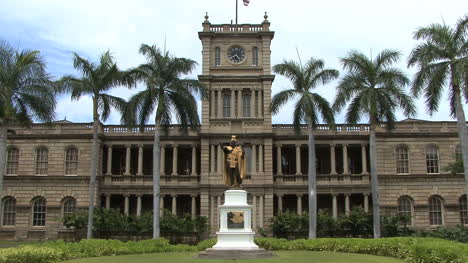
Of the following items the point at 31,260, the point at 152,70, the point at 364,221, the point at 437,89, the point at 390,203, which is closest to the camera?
the point at 31,260

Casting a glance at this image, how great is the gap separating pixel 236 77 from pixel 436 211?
19.4m

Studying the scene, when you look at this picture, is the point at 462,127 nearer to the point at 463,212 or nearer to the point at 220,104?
the point at 463,212

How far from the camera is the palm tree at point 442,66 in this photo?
29062 millimetres

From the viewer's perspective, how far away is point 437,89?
2933 centimetres

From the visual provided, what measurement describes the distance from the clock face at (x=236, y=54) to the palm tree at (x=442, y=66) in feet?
58.5

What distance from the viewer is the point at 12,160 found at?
45.4 metres

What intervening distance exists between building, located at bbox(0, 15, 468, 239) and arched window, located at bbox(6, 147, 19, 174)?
0.08 m

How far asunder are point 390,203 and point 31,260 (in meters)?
31.0

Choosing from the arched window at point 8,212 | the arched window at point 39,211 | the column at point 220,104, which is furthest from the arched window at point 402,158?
the arched window at point 8,212

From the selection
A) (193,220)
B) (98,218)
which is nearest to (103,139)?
(98,218)

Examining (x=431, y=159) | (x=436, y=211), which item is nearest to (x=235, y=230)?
(x=436, y=211)

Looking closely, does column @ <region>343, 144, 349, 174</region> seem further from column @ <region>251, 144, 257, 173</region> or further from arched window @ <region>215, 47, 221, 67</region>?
arched window @ <region>215, 47, 221, 67</region>

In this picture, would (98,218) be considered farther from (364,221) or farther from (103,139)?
(364,221)

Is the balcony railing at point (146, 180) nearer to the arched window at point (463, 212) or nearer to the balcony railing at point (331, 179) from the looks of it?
the balcony railing at point (331, 179)
